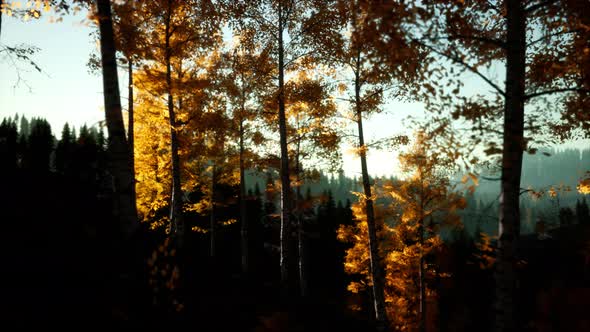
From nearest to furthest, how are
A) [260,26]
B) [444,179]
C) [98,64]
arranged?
[260,26]
[98,64]
[444,179]

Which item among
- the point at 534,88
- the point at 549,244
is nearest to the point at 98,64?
the point at 534,88

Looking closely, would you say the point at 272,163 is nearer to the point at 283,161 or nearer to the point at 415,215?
the point at 283,161

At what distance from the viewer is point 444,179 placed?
1339 centimetres

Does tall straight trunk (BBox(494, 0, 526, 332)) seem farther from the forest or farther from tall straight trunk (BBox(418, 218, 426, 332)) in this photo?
tall straight trunk (BBox(418, 218, 426, 332))

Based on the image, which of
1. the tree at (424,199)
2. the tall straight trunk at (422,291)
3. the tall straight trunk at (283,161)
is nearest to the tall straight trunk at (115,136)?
the tall straight trunk at (283,161)

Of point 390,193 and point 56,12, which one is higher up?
point 56,12

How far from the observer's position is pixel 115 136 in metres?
4.95

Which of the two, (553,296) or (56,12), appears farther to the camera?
(553,296)

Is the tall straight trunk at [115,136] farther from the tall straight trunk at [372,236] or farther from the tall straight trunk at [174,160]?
the tall straight trunk at [372,236]

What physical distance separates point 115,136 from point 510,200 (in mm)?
5288

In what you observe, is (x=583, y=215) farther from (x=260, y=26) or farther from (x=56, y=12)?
(x=56, y=12)

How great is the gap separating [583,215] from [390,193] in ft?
251

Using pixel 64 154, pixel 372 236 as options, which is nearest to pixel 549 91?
pixel 372 236

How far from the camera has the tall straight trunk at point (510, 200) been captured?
13.2ft
